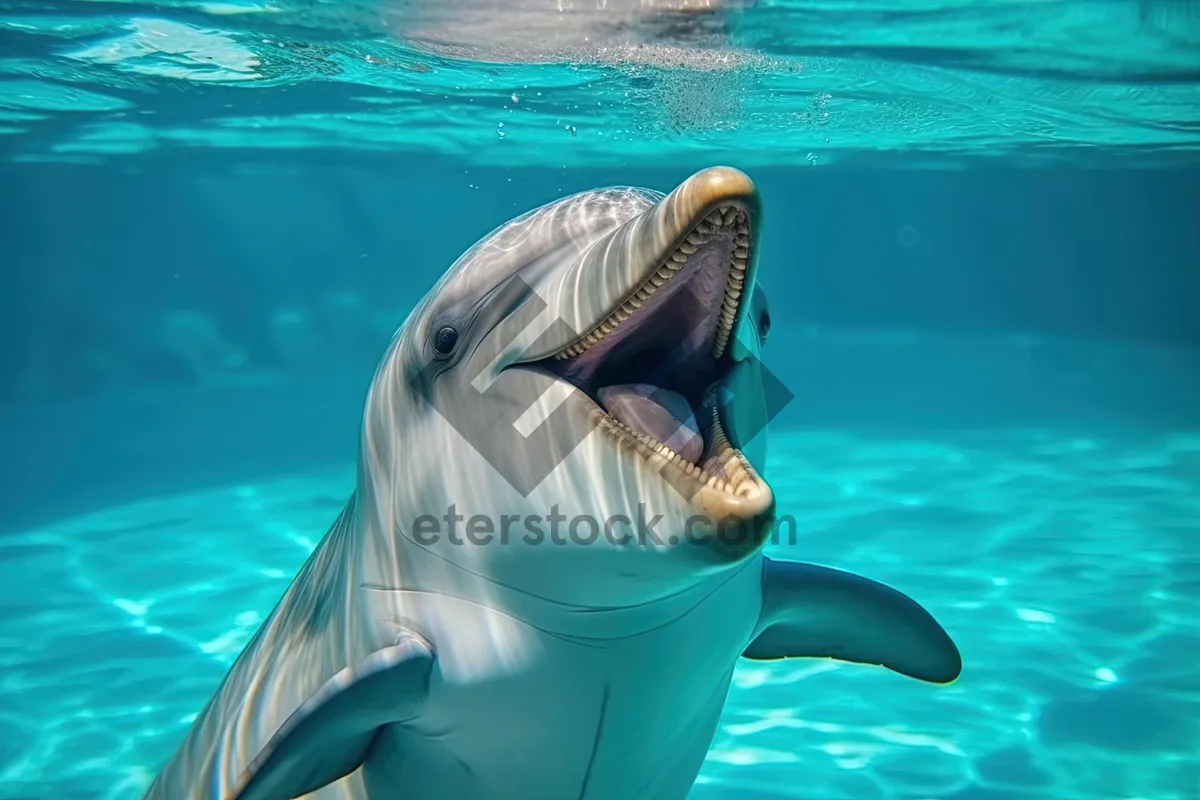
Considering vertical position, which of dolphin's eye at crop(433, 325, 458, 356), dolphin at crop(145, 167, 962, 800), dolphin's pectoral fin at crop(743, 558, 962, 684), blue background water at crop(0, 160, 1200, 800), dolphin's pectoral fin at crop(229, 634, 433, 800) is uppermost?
blue background water at crop(0, 160, 1200, 800)

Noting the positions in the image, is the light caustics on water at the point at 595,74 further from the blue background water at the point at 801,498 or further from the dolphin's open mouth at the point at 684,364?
the dolphin's open mouth at the point at 684,364

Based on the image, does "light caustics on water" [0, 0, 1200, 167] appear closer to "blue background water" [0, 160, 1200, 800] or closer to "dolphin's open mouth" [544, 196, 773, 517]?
"blue background water" [0, 160, 1200, 800]

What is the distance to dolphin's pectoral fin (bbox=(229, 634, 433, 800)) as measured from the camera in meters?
2.80

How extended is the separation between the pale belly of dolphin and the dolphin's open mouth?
0.73m

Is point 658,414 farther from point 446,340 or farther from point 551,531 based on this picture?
point 446,340

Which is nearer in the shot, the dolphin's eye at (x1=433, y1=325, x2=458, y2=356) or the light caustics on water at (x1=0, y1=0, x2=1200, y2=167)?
the dolphin's eye at (x1=433, y1=325, x2=458, y2=356)

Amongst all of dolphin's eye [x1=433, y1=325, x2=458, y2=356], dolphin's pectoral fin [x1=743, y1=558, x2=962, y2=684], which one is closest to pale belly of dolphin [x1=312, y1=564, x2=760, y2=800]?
dolphin's pectoral fin [x1=743, y1=558, x2=962, y2=684]

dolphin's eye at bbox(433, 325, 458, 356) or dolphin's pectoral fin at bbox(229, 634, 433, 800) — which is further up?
dolphin's eye at bbox(433, 325, 458, 356)

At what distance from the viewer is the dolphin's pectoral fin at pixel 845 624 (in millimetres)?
3703

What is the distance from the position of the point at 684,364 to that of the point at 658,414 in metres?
0.20

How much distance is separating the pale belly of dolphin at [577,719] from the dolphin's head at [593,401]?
334mm

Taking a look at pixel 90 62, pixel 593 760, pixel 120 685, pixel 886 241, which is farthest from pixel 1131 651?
pixel 886 241

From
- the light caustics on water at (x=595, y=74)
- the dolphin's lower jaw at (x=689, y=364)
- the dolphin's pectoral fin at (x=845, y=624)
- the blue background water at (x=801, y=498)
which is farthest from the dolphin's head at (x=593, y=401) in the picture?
the light caustics on water at (x=595, y=74)

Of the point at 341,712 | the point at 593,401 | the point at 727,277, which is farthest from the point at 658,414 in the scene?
the point at 341,712
